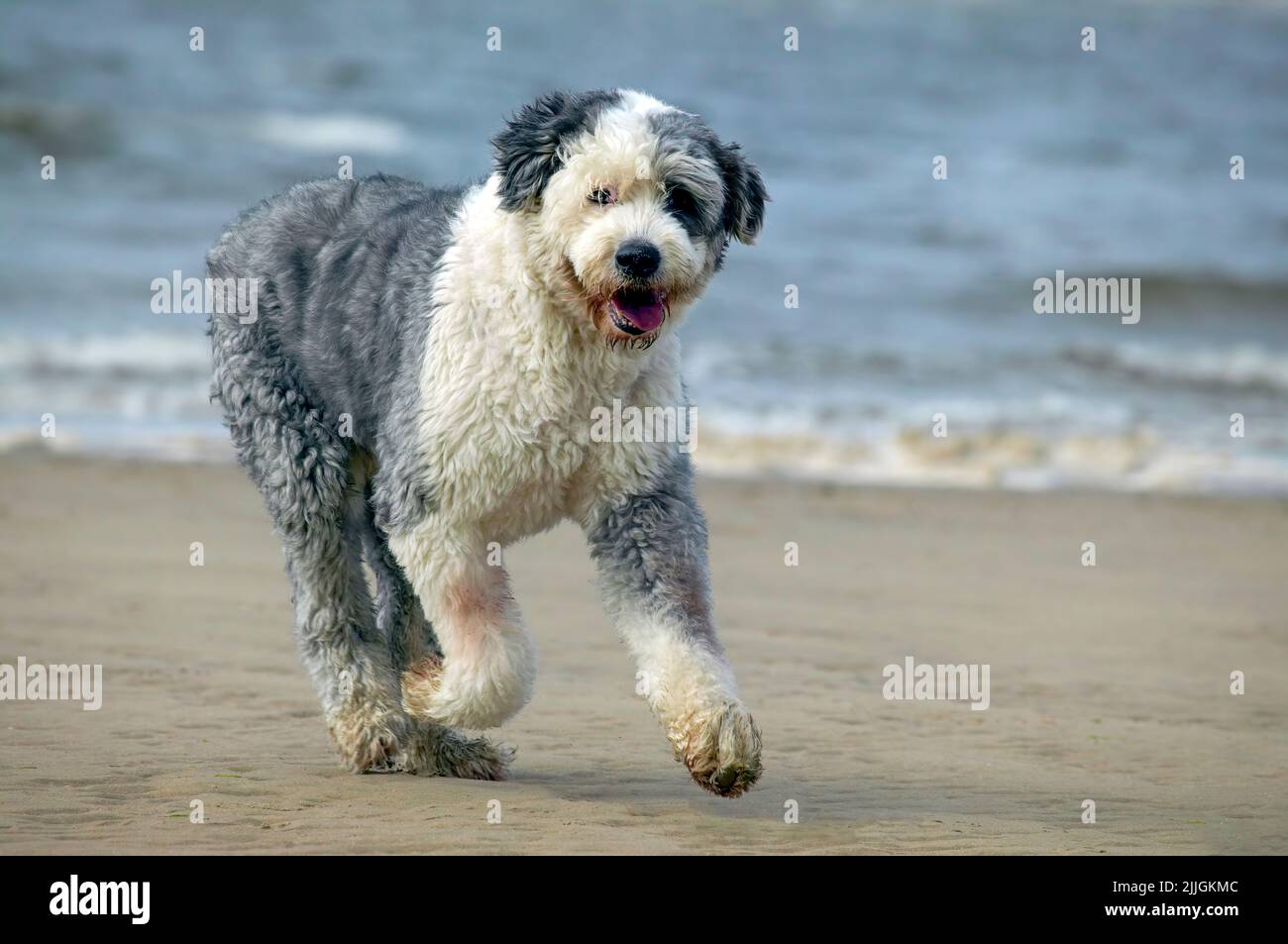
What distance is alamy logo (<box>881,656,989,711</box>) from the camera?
23.6ft

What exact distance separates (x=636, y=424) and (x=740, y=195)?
74cm

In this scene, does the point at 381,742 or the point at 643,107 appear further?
the point at 381,742

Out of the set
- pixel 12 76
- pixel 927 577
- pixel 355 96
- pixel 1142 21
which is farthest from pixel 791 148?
pixel 927 577

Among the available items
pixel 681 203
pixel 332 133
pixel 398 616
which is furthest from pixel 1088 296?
pixel 681 203

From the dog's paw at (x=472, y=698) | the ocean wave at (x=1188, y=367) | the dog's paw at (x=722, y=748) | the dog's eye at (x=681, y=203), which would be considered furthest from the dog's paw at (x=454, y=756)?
the ocean wave at (x=1188, y=367)

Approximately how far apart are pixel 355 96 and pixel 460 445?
19.8 m

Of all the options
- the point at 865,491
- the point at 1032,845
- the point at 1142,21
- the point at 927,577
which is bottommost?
the point at 1032,845

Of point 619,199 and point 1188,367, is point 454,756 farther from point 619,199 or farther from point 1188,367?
point 1188,367

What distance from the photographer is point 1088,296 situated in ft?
62.3

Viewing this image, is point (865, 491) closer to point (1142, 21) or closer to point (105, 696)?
point (105, 696)

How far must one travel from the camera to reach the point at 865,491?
1125 centimetres

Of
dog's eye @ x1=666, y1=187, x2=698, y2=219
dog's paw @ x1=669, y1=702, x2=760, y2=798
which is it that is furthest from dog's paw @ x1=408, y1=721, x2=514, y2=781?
dog's eye @ x1=666, y1=187, x2=698, y2=219

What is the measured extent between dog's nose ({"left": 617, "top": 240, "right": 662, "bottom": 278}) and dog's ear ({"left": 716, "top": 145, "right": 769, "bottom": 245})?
428 millimetres

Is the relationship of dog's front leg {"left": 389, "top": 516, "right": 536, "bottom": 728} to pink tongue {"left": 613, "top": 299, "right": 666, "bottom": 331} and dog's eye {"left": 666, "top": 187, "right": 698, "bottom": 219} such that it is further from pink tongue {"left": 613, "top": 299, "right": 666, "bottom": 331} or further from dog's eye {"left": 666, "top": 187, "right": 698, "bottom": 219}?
dog's eye {"left": 666, "top": 187, "right": 698, "bottom": 219}
